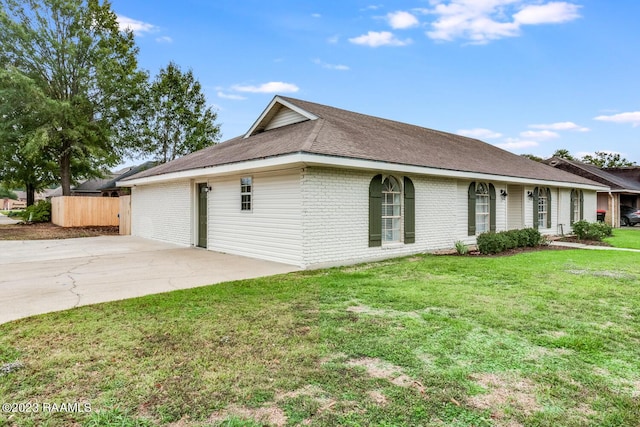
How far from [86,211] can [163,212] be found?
9.68 m

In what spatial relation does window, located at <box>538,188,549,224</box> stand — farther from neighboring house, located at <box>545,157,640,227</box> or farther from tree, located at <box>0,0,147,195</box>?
tree, located at <box>0,0,147,195</box>

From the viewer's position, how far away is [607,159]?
58469 millimetres

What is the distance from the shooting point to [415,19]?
1386 cm

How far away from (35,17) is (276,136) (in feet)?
75.4

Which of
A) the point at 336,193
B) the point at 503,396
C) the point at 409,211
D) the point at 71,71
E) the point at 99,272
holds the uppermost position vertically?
the point at 71,71

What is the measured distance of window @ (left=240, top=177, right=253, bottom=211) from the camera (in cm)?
1045

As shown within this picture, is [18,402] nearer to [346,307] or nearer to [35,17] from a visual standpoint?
[346,307]

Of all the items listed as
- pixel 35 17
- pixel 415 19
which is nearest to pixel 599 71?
pixel 415 19

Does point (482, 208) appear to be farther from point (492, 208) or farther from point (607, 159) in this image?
point (607, 159)

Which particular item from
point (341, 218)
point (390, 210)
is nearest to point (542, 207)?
point (390, 210)

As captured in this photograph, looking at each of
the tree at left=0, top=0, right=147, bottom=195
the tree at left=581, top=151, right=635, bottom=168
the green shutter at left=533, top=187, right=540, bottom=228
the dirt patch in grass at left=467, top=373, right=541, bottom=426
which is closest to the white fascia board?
the green shutter at left=533, top=187, right=540, bottom=228

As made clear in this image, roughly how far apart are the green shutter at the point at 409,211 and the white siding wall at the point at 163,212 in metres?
7.47

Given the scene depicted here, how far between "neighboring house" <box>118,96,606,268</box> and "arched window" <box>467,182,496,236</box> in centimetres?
4

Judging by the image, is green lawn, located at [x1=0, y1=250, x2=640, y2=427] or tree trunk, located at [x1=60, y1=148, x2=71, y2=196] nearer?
green lawn, located at [x1=0, y1=250, x2=640, y2=427]
